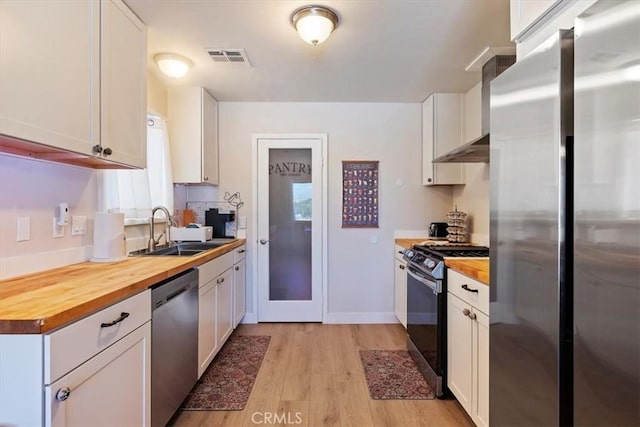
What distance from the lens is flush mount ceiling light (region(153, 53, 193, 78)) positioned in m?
2.56

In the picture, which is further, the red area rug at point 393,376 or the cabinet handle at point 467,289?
the red area rug at point 393,376

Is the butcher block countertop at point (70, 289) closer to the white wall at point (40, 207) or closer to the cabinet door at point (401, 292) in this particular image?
the white wall at point (40, 207)

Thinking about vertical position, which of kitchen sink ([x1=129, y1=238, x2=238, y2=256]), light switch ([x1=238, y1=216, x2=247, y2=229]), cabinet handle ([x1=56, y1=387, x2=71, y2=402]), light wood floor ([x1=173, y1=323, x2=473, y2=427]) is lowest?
light wood floor ([x1=173, y1=323, x2=473, y2=427])

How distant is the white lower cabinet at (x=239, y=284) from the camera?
3242mm

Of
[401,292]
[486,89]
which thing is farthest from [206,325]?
[486,89]

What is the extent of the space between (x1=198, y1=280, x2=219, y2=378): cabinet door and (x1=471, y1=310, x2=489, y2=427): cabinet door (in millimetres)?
1692

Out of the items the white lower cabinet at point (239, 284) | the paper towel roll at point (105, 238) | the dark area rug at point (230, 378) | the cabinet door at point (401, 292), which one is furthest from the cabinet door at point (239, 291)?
the cabinet door at point (401, 292)

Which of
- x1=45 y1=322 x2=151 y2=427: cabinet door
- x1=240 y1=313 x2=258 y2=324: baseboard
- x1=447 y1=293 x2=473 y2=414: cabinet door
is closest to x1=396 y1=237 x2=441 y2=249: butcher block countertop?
x1=447 y1=293 x2=473 y2=414: cabinet door

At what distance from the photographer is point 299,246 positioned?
3.76 m

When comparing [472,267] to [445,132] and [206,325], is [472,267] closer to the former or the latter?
[206,325]

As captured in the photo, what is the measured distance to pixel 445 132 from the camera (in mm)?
3490

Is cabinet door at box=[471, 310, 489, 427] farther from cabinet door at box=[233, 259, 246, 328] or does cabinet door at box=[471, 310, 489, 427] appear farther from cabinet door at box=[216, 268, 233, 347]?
cabinet door at box=[233, 259, 246, 328]

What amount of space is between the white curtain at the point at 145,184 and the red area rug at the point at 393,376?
2179 mm

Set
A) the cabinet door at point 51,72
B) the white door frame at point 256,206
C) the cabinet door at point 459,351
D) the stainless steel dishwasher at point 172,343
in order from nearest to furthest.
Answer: the cabinet door at point 51,72
the stainless steel dishwasher at point 172,343
the cabinet door at point 459,351
the white door frame at point 256,206
